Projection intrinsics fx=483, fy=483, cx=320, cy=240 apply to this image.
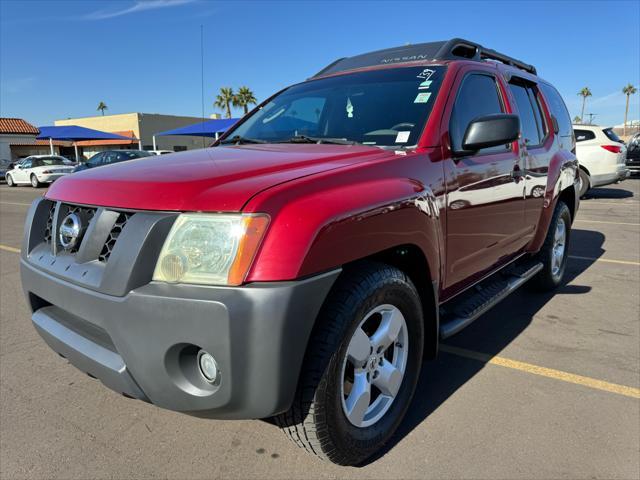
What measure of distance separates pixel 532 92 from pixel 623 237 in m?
4.81

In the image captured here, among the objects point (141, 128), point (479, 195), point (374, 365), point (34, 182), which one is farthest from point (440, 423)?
point (141, 128)

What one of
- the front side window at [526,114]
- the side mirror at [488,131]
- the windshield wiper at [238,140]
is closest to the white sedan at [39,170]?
the windshield wiper at [238,140]

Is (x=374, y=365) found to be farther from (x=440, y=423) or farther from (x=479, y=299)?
(x=479, y=299)

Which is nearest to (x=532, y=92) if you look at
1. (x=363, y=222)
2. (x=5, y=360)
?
(x=363, y=222)

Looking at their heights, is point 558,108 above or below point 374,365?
above

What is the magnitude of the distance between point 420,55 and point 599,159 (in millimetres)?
10783

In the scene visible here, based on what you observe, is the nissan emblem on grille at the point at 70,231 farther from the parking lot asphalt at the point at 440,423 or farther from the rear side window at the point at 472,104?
the rear side window at the point at 472,104

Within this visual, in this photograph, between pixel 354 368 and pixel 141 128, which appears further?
pixel 141 128

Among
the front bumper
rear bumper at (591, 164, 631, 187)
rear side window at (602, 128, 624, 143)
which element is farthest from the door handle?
rear side window at (602, 128, 624, 143)

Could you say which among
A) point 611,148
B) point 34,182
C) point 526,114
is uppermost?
point 526,114

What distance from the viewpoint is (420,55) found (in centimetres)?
332

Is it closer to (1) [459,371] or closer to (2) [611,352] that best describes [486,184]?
(1) [459,371]

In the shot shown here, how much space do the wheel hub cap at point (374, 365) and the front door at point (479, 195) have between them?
0.57 m

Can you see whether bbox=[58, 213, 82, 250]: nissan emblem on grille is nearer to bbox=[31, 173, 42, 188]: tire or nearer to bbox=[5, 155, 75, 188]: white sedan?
bbox=[5, 155, 75, 188]: white sedan
